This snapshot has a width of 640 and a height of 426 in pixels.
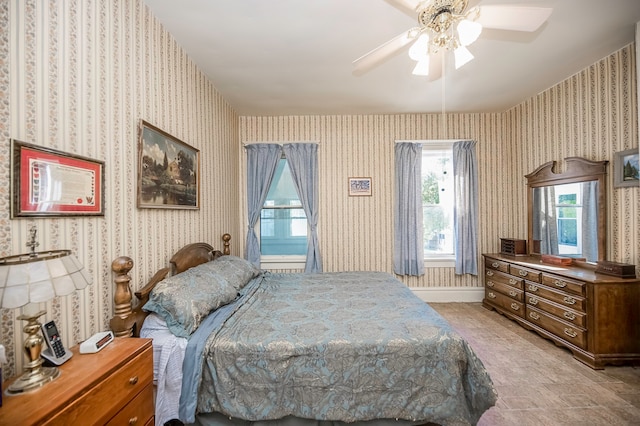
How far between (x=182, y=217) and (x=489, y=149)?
4.37 m

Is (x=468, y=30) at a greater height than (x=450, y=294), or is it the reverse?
(x=468, y=30)

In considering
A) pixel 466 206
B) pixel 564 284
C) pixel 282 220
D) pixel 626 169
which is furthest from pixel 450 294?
pixel 282 220

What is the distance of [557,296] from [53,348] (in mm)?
3853

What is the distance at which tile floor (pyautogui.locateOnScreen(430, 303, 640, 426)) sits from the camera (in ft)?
5.84

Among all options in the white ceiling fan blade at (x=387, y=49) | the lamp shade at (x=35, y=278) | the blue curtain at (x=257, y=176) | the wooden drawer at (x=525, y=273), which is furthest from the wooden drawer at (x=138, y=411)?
the wooden drawer at (x=525, y=273)

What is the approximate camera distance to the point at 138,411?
3.86ft

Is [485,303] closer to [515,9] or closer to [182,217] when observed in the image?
[515,9]

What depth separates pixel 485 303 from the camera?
3754mm

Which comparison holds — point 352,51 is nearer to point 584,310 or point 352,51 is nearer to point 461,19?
point 461,19

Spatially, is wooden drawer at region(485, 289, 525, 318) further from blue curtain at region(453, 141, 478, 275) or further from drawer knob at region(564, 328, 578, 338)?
drawer knob at region(564, 328, 578, 338)

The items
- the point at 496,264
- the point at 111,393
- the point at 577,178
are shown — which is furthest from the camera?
the point at 496,264

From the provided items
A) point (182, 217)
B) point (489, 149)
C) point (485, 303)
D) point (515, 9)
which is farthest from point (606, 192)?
point (182, 217)

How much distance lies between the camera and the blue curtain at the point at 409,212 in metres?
3.92

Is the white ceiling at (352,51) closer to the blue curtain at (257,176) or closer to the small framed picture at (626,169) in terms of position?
the blue curtain at (257,176)
